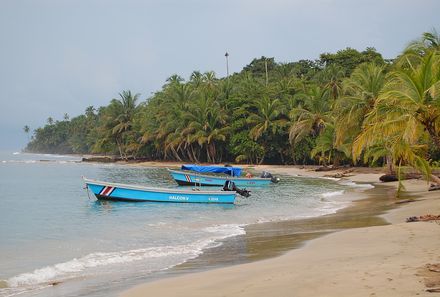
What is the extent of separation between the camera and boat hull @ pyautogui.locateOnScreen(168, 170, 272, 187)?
→ 35312 millimetres

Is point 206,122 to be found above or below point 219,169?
above

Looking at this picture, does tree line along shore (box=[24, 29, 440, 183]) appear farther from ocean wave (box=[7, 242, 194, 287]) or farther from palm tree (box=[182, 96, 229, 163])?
ocean wave (box=[7, 242, 194, 287])

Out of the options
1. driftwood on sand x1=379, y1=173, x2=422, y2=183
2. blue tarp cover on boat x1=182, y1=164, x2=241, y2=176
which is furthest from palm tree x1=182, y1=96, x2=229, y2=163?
driftwood on sand x1=379, y1=173, x2=422, y2=183

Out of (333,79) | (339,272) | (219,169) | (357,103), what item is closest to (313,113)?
(333,79)

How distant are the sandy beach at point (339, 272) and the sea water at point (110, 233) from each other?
1525 mm

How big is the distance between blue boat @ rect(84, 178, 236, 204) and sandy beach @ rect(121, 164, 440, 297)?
41.3 feet

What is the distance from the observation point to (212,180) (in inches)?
1425

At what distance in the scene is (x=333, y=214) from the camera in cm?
1870

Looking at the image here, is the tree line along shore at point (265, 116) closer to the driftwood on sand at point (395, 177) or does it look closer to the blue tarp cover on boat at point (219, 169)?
the driftwood on sand at point (395, 177)

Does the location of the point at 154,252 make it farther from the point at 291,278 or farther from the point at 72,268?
the point at 291,278

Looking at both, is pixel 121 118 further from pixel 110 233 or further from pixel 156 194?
pixel 110 233

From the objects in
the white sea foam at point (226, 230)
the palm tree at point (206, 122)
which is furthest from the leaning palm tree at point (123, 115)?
the white sea foam at point (226, 230)

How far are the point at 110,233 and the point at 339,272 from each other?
10.5m

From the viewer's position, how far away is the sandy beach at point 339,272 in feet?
21.8
